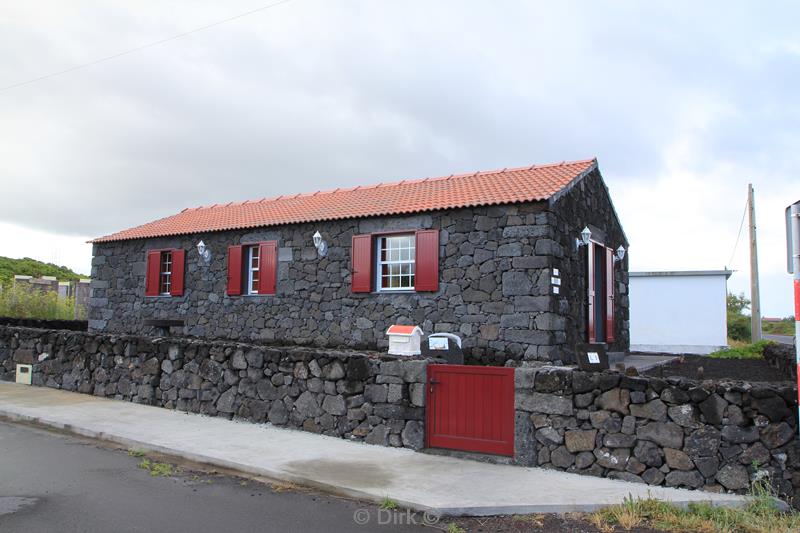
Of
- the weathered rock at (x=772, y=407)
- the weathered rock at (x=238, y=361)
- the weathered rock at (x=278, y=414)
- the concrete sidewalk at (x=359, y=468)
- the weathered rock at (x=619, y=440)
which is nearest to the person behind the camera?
the concrete sidewalk at (x=359, y=468)

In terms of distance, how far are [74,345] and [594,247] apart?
38.2 ft

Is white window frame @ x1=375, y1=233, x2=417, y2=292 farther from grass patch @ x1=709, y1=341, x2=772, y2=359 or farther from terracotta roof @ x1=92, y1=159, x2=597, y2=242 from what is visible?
grass patch @ x1=709, y1=341, x2=772, y2=359

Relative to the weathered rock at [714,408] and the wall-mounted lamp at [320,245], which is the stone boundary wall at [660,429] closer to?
the weathered rock at [714,408]

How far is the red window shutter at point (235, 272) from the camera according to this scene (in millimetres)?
16234

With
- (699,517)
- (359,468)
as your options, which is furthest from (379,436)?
(699,517)

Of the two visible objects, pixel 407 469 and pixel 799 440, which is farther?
pixel 407 469

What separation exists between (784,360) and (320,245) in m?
10.6

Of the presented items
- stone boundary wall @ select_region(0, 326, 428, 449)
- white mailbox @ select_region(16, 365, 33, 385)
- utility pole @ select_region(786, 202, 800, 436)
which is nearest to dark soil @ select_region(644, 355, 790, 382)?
utility pole @ select_region(786, 202, 800, 436)

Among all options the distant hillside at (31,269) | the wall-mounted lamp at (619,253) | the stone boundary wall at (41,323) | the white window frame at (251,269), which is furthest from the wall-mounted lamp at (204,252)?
the distant hillside at (31,269)

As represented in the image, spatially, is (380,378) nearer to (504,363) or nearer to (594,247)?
(504,363)

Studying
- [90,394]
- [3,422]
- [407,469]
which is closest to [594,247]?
[407,469]

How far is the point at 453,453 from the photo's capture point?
7.49 m

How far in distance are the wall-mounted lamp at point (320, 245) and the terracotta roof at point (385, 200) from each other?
0.42m

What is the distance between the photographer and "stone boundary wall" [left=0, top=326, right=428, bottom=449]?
798cm
